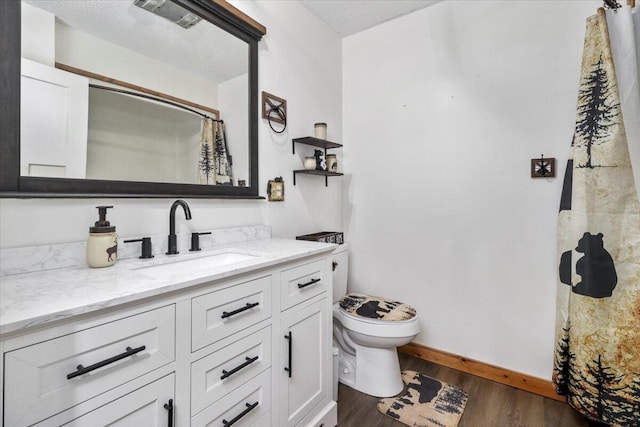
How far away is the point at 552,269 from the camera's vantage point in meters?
1.71

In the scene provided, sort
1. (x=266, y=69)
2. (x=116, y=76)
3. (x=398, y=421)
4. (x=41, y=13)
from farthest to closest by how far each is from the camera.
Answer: (x=266, y=69) → (x=398, y=421) → (x=116, y=76) → (x=41, y=13)

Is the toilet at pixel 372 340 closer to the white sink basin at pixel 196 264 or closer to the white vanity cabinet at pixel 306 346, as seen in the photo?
the white vanity cabinet at pixel 306 346

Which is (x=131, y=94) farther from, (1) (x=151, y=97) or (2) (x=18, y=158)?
(2) (x=18, y=158)

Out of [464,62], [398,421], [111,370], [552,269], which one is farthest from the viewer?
[464,62]

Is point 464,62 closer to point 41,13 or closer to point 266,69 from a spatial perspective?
point 266,69

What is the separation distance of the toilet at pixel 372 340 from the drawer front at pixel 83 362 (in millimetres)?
1131

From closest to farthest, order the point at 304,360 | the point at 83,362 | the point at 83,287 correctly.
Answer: the point at 83,362, the point at 83,287, the point at 304,360

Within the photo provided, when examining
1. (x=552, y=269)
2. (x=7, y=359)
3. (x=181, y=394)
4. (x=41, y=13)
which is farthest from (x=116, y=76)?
(x=552, y=269)

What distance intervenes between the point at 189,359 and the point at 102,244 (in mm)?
502

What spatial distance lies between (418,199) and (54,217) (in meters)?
1.99

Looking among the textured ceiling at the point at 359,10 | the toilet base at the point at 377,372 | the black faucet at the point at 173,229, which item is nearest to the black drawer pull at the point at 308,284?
the black faucet at the point at 173,229

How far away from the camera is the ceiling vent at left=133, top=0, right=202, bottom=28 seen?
1289 millimetres

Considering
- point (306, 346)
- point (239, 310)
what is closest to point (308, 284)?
point (306, 346)

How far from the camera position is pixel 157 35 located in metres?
1.34
